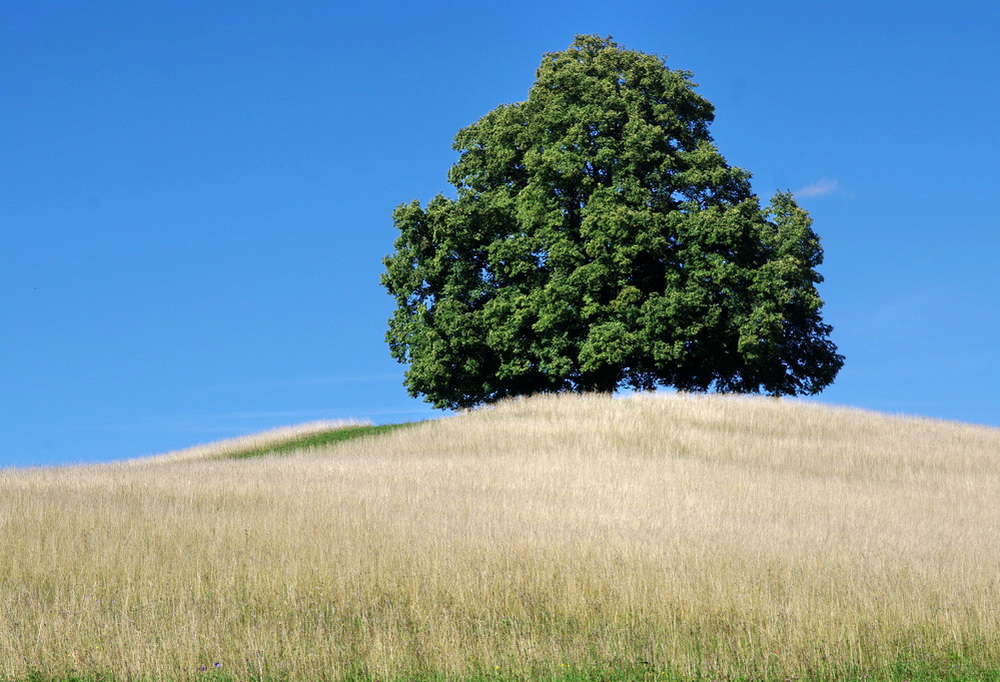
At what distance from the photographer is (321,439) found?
33.5 metres

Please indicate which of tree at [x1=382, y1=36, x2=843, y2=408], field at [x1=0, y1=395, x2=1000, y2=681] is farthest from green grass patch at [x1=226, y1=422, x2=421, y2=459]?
field at [x1=0, y1=395, x2=1000, y2=681]

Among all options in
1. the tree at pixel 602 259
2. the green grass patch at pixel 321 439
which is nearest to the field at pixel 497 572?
the green grass patch at pixel 321 439

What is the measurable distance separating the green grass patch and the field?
23.7 ft

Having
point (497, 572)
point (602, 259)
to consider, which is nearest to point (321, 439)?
point (602, 259)

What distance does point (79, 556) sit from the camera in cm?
1372

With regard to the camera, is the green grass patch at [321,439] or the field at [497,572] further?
the green grass patch at [321,439]

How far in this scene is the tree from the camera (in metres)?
32.2

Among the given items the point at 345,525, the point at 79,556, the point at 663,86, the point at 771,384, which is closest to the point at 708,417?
the point at 771,384

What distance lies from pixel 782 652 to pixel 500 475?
13294 millimetres

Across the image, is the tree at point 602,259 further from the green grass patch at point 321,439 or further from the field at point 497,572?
the field at point 497,572

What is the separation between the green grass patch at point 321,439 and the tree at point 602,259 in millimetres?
2171

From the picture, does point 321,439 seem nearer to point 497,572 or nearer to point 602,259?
point 602,259

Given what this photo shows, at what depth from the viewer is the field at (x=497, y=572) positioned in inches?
365

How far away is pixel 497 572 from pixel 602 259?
21.2 metres
